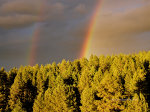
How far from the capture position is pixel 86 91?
56.8 m

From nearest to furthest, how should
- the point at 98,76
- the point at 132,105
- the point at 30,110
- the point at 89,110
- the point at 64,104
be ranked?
the point at 132,105
the point at 89,110
the point at 64,104
the point at 98,76
the point at 30,110

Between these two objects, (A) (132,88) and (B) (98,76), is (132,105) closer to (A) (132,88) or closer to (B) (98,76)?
(A) (132,88)

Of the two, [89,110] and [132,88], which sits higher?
[132,88]

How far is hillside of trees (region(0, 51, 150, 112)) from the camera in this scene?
2058 inches

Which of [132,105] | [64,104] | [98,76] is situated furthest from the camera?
[98,76]

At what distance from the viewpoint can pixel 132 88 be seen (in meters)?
56.2

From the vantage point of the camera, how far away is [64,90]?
204ft

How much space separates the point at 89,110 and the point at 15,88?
99.0ft

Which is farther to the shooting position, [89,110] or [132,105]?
[89,110]

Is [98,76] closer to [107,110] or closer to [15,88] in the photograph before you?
[107,110]

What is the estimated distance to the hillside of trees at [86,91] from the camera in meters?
52.3

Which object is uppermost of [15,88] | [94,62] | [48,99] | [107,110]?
[94,62]

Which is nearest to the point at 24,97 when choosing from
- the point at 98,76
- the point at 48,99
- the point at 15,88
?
the point at 15,88

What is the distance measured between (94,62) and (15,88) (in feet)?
125
